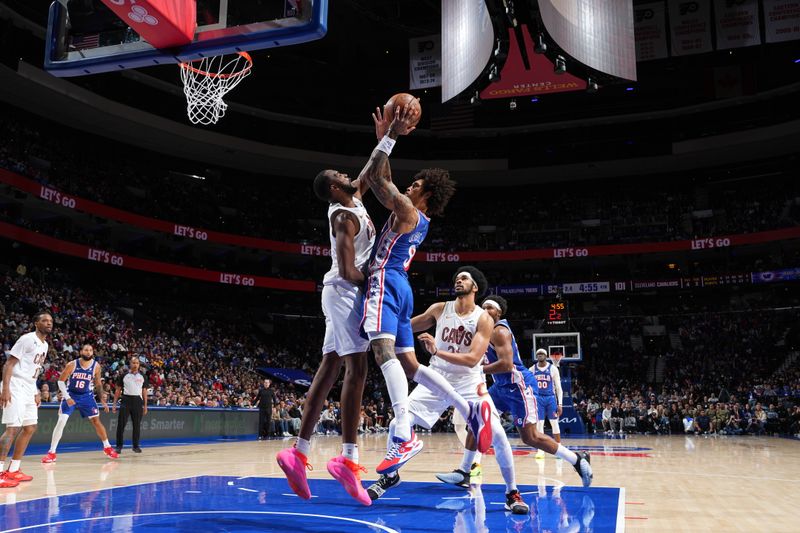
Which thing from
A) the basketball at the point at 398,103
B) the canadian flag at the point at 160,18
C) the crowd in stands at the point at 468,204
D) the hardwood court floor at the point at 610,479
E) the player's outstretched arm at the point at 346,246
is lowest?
the hardwood court floor at the point at 610,479

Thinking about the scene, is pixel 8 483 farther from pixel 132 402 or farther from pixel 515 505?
pixel 132 402

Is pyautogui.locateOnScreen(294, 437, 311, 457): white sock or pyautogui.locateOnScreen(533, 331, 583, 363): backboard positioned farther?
pyautogui.locateOnScreen(533, 331, 583, 363): backboard

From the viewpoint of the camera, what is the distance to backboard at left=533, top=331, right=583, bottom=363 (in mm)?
22547

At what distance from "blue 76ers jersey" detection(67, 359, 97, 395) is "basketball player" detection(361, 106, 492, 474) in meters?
8.01

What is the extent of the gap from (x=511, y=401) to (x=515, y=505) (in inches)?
88.4

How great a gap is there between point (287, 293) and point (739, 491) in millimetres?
29342

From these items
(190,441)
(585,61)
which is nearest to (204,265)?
(190,441)

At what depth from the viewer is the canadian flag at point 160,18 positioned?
5.59 m

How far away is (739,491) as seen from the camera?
22.8 ft

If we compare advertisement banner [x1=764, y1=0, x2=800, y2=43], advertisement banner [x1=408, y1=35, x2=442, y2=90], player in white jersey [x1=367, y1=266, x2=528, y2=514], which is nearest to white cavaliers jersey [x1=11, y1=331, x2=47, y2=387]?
player in white jersey [x1=367, y1=266, x2=528, y2=514]

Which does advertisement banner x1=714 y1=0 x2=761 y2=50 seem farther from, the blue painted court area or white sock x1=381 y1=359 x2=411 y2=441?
white sock x1=381 y1=359 x2=411 y2=441

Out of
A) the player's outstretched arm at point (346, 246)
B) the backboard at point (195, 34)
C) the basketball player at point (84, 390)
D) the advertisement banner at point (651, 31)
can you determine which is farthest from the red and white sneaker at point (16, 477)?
the advertisement banner at point (651, 31)

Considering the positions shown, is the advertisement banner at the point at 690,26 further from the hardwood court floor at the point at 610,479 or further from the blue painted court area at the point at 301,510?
the blue painted court area at the point at 301,510

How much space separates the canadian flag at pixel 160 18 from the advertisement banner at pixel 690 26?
19.0 metres
